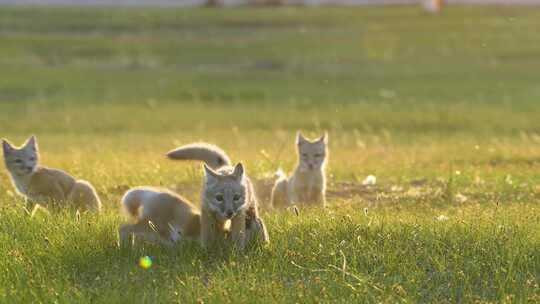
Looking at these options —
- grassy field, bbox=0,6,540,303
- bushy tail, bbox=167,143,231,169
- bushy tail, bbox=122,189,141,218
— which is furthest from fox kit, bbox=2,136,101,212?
bushy tail, bbox=122,189,141,218

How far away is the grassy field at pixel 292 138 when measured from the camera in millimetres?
9492

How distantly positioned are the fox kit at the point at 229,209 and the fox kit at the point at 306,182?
3993 mm

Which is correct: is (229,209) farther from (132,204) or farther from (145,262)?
(132,204)

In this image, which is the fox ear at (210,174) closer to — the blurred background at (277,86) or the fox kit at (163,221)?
the fox kit at (163,221)

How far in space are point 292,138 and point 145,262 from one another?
735 inches

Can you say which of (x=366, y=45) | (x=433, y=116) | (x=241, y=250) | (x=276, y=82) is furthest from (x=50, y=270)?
(x=366, y=45)

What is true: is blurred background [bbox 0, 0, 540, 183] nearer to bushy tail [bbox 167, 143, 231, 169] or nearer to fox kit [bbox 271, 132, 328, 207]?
fox kit [bbox 271, 132, 328, 207]

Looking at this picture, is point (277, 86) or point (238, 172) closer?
point (238, 172)

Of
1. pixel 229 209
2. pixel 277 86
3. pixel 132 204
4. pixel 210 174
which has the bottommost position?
pixel 277 86

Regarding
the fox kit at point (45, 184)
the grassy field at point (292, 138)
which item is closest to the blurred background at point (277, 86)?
the grassy field at point (292, 138)

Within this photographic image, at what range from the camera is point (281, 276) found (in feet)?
31.6

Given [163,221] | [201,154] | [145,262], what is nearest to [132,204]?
[163,221]

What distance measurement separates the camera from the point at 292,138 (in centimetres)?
2841

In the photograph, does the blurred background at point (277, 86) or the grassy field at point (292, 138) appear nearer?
the grassy field at point (292, 138)
